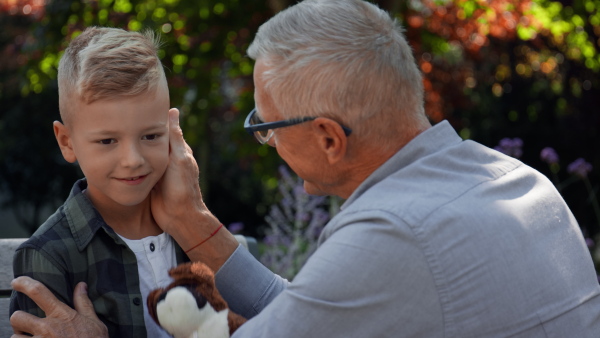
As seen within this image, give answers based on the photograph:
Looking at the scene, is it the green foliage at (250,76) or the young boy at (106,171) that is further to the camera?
the green foliage at (250,76)

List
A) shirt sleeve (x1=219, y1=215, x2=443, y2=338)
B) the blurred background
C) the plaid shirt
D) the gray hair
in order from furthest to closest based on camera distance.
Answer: the blurred background
the plaid shirt
the gray hair
shirt sleeve (x1=219, y1=215, x2=443, y2=338)

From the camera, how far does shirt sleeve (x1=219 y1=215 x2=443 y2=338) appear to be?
1507mm

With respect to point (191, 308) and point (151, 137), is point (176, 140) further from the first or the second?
point (191, 308)

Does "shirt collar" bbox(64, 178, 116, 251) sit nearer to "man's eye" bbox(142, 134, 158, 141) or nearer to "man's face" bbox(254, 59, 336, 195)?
"man's eye" bbox(142, 134, 158, 141)

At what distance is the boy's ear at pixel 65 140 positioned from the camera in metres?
2.20

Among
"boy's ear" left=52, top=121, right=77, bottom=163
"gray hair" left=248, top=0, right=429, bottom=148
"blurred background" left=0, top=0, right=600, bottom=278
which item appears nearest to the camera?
"gray hair" left=248, top=0, right=429, bottom=148

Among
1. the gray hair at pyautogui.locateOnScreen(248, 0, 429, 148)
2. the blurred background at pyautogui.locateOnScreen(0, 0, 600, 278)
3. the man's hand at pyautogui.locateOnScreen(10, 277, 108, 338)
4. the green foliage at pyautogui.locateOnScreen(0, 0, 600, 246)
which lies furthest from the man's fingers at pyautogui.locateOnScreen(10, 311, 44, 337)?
the green foliage at pyautogui.locateOnScreen(0, 0, 600, 246)

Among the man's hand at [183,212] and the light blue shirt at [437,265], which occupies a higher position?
the light blue shirt at [437,265]

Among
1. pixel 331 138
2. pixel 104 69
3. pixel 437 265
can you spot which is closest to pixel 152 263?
pixel 104 69

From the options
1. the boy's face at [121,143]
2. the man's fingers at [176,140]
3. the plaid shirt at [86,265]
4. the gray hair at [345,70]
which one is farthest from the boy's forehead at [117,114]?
the gray hair at [345,70]

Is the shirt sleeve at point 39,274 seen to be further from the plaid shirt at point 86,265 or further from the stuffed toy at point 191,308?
the stuffed toy at point 191,308

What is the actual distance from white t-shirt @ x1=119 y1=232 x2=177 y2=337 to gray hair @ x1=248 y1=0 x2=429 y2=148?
0.76 metres

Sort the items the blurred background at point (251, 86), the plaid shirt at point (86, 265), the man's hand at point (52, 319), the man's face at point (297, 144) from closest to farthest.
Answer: the man's face at point (297, 144)
the man's hand at point (52, 319)
the plaid shirt at point (86, 265)
the blurred background at point (251, 86)

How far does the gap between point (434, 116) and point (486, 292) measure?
601cm
